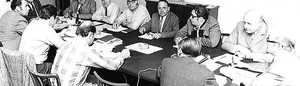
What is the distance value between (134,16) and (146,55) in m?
1.54

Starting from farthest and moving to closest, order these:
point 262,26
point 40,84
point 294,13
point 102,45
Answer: point 294,13 < point 102,45 < point 262,26 < point 40,84

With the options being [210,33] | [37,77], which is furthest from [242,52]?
[37,77]

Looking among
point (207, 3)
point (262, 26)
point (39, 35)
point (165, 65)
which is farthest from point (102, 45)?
point (207, 3)

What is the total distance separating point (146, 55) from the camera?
288cm

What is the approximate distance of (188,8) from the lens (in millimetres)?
4121

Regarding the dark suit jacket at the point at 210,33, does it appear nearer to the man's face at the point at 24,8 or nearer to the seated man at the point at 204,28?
the seated man at the point at 204,28

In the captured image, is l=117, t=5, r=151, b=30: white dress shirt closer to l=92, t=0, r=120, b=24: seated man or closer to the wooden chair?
l=92, t=0, r=120, b=24: seated man

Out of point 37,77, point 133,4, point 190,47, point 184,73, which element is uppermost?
point 133,4

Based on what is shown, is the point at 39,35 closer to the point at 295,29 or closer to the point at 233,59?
the point at 233,59

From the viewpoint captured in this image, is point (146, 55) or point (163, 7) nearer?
point (146, 55)

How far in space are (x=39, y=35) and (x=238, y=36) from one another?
1942mm

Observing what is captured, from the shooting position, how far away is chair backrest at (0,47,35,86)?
262 centimetres

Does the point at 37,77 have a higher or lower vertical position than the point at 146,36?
lower

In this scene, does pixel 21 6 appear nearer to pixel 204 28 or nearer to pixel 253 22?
pixel 204 28
